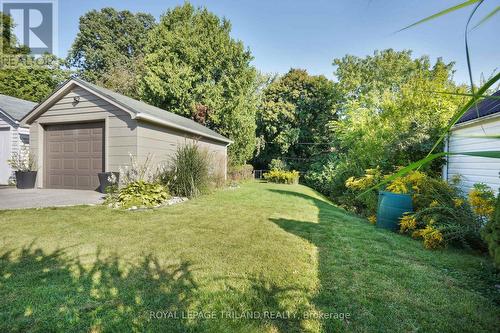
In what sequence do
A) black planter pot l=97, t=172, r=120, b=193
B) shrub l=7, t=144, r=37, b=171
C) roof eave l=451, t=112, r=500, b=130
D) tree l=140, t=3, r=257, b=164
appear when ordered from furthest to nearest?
tree l=140, t=3, r=257, b=164
shrub l=7, t=144, r=37, b=171
black planter pot l=97, t=172, r=120, b=193
roof eave l=451, t=112, r=500, b=130

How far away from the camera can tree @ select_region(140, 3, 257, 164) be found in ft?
52.2

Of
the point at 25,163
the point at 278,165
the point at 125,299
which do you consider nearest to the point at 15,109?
the point at 25,163

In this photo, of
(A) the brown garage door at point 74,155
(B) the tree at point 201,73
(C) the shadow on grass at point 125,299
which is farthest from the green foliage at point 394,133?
Result: (A) the brown garage door at point 74,155

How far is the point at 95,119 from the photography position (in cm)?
822

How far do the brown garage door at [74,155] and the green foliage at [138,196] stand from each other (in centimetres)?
243

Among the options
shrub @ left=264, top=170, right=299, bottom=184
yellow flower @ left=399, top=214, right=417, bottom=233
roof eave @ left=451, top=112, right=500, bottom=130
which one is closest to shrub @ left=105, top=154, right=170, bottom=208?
yellow flower @ left=399, top=214, right=417, bottom=233

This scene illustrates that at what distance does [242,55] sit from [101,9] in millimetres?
23407

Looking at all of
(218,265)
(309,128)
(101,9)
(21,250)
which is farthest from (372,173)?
(101,9)

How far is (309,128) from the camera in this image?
21.7 meters

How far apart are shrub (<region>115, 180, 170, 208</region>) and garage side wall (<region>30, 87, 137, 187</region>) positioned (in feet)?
5.34

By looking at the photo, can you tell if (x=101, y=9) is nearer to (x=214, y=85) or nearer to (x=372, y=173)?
(x=214, y=85)

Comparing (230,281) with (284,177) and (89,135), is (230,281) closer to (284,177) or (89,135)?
(89,135)

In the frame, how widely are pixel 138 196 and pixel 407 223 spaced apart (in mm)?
6000

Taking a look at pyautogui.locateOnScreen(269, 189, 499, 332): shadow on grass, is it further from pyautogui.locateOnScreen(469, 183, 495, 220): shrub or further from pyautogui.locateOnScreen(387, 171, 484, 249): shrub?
pyautogui.locateOnScreen(469, 183, 495, 220): shrub
